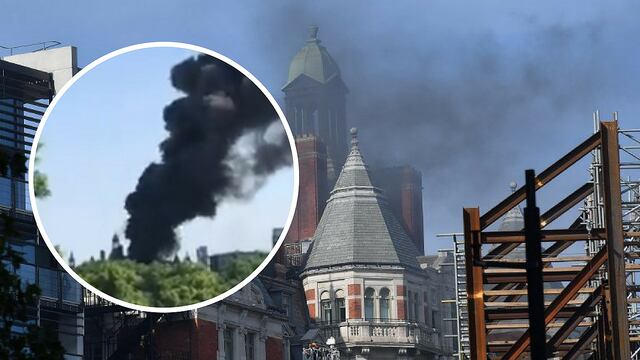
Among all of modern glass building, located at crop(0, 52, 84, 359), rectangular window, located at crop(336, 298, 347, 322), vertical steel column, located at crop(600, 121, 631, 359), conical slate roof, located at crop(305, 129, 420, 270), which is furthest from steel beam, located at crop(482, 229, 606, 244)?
conical slate roof, located at crop(305, 129, 420, 270)

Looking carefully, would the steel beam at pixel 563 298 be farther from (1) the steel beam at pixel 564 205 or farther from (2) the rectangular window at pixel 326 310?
(2) the rectangular window at pixel 326 310

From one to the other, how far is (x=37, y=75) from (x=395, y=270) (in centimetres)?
2872

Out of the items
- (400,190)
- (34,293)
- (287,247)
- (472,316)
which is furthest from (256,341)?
(34,293)

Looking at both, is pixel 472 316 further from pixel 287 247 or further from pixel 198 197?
pixel 287 247

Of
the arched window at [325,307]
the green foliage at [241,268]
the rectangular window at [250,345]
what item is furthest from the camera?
the arched window at [325,307]

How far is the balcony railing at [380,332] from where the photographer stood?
110750 mm

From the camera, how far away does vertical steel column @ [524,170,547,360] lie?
3005 centimetres

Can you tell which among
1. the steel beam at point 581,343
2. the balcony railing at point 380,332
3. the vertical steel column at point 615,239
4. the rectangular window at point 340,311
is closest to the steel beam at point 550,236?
the vertical steel column at point 615,239

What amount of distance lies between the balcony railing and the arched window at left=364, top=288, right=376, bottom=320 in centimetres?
41

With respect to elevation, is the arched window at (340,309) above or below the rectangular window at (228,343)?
above

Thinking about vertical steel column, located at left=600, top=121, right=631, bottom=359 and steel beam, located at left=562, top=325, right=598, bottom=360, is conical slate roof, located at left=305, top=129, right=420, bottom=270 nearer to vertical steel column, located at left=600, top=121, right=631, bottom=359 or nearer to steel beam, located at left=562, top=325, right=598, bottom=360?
steel beam, located at left=562, top=325, right=598, bottom=360

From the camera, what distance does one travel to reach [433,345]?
381 feet

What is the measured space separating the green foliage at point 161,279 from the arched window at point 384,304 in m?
45.0

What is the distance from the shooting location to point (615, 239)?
49.6 metres
